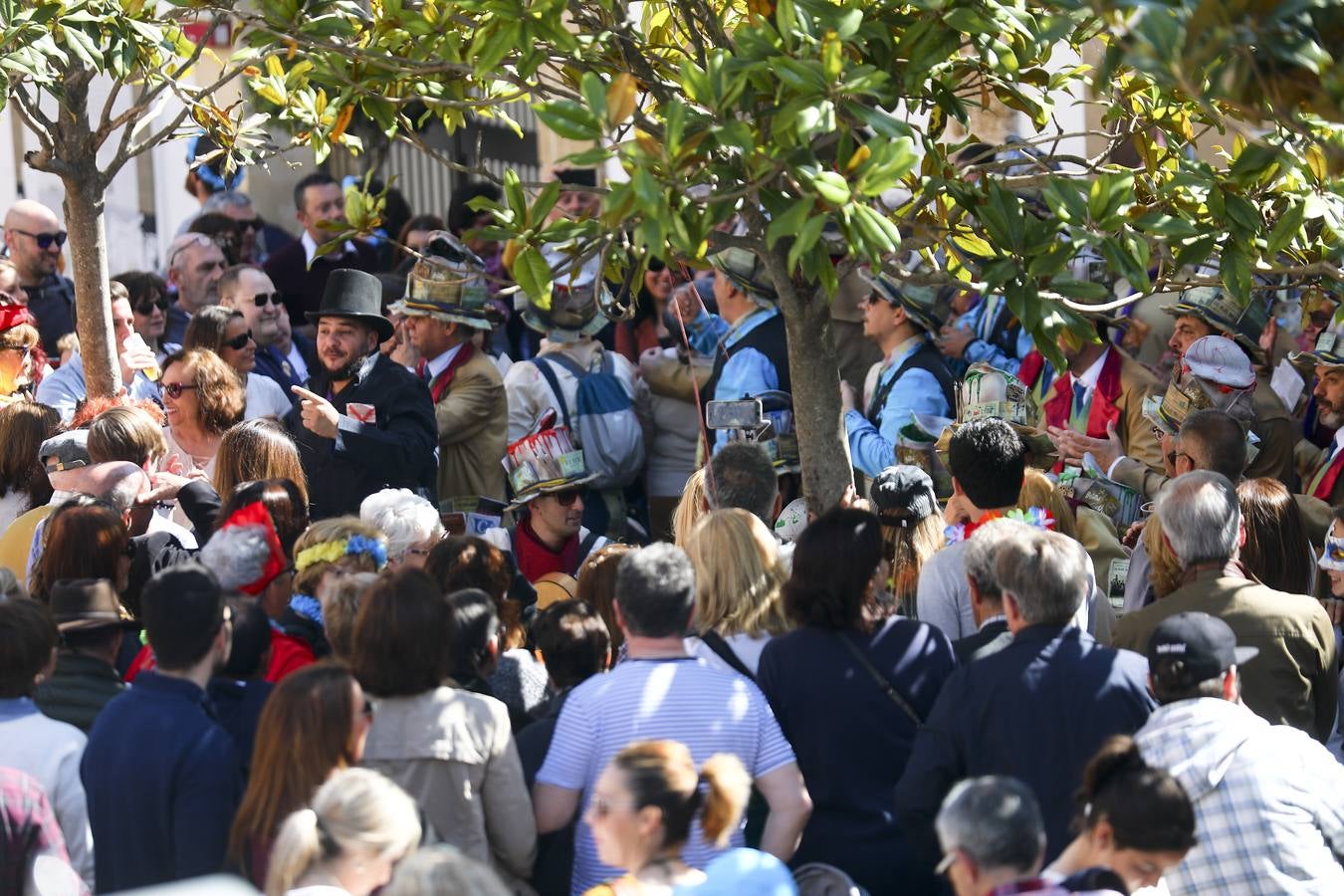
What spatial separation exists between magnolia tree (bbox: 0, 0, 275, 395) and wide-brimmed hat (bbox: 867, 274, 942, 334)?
243cm

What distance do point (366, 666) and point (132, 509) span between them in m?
2.41

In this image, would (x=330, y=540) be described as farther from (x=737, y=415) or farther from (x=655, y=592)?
(x=737, y=415)

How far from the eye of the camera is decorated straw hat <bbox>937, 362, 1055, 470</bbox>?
21.0 ft

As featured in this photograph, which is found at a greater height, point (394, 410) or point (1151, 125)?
point (1151, 125)

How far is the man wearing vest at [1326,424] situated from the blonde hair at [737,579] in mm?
2975

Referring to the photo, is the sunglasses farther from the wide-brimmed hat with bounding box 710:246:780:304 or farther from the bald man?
the wide-brimmed hat with bounding box 710:246:780:304

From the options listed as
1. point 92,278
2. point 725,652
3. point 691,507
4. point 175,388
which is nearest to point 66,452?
point 175,388

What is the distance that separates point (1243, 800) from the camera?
3.93 meters

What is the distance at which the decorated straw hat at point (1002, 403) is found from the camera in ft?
21.0

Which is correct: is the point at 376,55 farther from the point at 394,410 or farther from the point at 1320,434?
the point at 1320,434

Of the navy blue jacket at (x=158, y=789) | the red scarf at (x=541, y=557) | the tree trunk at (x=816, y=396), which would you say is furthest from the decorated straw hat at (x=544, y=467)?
the navy blue jacket at (x=158, y=789)

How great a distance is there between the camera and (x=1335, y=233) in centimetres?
469

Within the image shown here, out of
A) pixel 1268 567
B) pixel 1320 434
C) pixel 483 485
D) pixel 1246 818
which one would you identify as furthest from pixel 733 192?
pixel 1320 434

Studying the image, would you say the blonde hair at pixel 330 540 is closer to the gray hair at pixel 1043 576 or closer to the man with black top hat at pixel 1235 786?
the gray hair at pixel 1043 576
